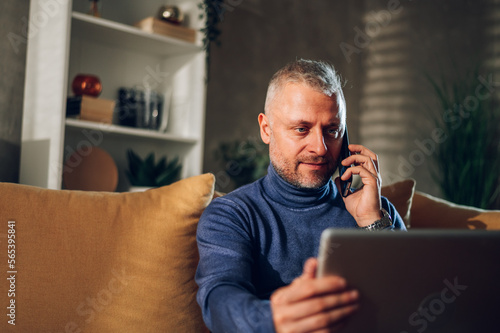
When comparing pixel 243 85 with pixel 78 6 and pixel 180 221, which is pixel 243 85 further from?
pixel 180 221

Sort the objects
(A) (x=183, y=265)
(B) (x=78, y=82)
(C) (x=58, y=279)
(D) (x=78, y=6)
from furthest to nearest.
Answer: (D) (x=78, y=6), (B) (x=78, y=82), (A) (x=183, y=265), (C) (x=58, y=279)

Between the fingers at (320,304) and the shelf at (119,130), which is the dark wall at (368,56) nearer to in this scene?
the shelf at (119,130)

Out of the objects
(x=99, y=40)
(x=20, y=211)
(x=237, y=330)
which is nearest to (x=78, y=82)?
(x=99, y=40)

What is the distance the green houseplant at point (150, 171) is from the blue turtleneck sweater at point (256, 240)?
113 cm

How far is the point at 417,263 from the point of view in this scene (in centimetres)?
71

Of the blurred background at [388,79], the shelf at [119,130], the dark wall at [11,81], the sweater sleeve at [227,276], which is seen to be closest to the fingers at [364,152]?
the sweater sleeve at [227,276]

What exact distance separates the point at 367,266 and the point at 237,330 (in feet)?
1.12

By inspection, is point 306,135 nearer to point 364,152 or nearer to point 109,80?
point 364,152

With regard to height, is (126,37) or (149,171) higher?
(126,37)

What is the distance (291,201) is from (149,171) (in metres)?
1.28

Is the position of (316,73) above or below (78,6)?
below

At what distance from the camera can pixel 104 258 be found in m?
1.25

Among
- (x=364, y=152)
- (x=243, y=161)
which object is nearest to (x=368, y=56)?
(x=243, y=161)

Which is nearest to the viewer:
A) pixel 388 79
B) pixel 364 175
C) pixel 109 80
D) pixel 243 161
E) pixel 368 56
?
pixel 364 175
